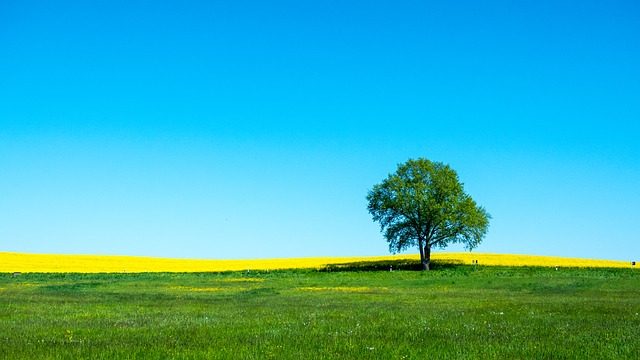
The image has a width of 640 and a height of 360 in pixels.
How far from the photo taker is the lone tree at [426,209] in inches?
3105

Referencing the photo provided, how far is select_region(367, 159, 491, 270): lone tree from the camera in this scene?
3105 inches

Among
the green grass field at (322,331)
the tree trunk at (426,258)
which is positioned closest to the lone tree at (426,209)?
the tree trunk at (426,258)

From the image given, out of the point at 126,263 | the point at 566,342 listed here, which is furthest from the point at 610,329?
the point at 126,263

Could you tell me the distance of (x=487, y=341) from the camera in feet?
51.7

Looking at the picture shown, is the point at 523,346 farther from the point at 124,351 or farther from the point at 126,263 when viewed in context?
the point at 126,263

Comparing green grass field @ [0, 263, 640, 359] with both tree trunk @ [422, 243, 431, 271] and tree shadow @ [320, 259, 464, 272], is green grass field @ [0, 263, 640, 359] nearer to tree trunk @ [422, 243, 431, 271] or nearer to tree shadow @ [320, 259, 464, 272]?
tree trunk @ [422, 243, 431, 271]

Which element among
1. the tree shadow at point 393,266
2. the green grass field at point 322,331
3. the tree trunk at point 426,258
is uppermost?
the tree trunk at point 426,258

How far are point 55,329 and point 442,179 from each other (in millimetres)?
67316

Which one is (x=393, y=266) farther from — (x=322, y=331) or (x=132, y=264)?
(x=322, y=331)

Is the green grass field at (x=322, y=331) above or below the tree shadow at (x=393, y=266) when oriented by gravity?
below

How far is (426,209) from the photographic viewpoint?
257 ft

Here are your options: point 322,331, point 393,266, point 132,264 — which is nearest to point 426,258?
point 393,266

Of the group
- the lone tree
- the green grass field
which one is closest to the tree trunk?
the lone tree

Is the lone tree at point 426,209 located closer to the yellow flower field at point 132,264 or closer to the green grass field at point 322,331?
the yellow flower field at point 132,264
